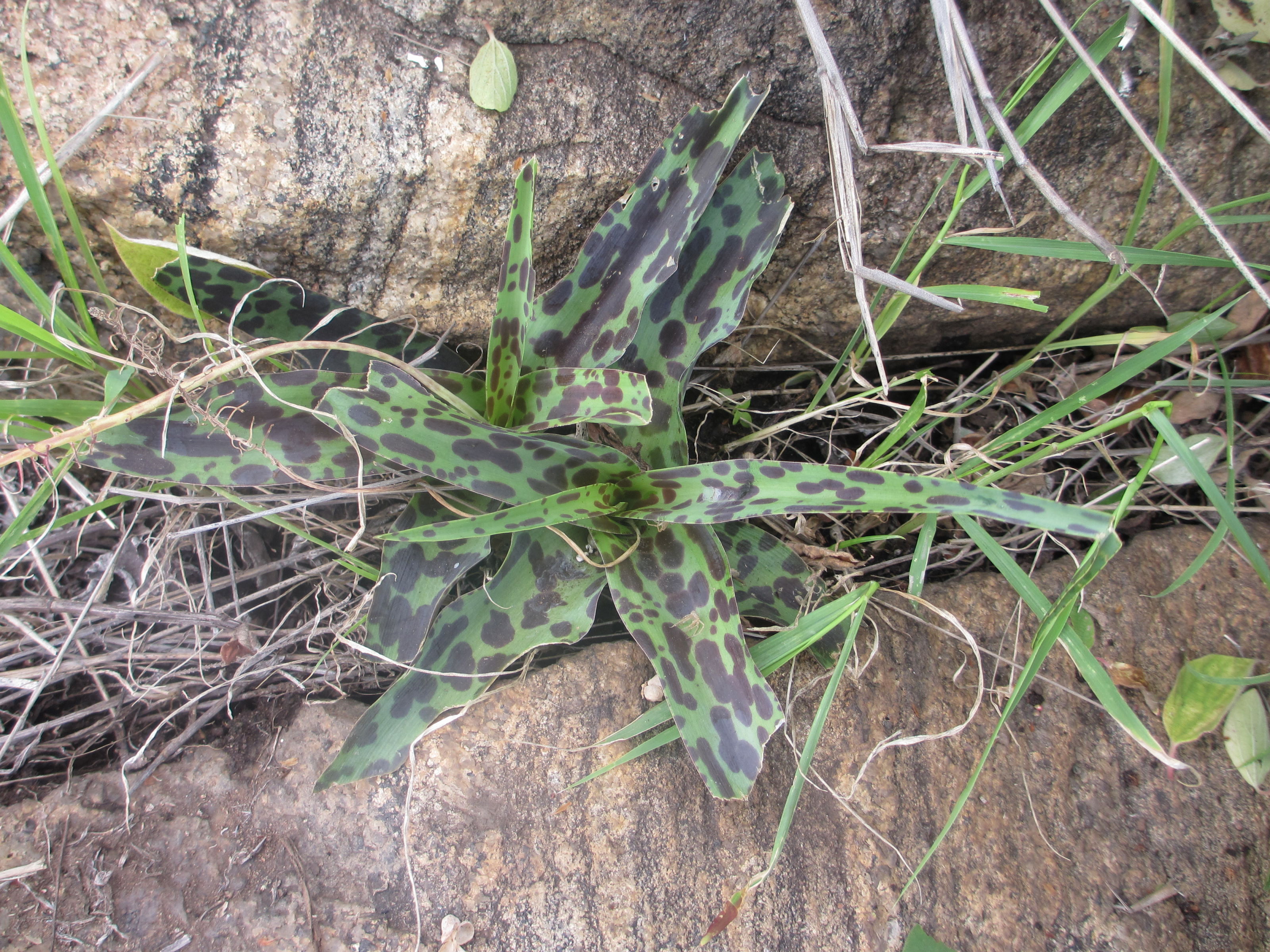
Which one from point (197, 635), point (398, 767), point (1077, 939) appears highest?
point (1077, 939)

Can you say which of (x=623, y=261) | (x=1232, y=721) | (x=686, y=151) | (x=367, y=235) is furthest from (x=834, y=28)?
(x=1232, y=721)

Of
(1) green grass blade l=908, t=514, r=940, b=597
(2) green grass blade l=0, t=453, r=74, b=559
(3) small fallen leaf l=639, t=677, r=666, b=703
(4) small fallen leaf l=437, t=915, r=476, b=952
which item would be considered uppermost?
(1) green grass blade l=908, t=514, r=940, b=597

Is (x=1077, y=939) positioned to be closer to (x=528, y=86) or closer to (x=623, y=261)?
(x=623, y=261)

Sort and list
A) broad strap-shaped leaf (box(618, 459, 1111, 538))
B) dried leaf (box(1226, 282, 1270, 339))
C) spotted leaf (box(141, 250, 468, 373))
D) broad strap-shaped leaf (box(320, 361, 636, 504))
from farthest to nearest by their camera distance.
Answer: dried leaf (box(1226, 282, 1270, 339))
spotted leaf (box(141, 250, 468, 373))
broad strap-shaped leaf (box(320, 361, 636, 504))
broad strap-shaped leaf (box(618, 459, 1111, 538))

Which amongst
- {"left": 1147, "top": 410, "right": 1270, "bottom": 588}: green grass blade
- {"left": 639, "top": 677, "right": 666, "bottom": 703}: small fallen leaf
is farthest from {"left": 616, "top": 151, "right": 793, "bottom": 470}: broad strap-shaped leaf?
{"left": 1147, "top": 410, "right": 1270, "bottom": 588}: green grass blade

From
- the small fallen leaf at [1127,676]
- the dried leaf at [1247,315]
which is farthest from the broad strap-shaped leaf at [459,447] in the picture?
the dried leaf at [1247,315]

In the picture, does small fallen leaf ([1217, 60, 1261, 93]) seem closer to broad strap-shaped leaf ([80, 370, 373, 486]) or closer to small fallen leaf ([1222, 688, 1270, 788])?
small fallen leaf ([1222, 688, 1270, 788])
